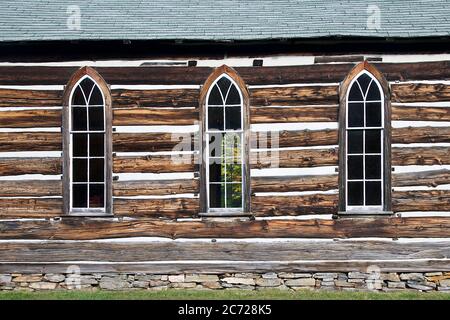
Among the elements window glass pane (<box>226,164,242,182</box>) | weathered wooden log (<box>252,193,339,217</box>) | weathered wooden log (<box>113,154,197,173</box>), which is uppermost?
weathered wooden log (<box>113,154,197,173</box>)

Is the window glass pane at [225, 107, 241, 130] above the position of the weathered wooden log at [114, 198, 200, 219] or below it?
above

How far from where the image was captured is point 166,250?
42.3ft

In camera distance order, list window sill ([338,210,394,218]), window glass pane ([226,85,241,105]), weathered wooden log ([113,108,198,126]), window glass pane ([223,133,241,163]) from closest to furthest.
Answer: window sill ([338,210,394,218]) < weathered wooden log ([113,108,198,126]) < window glass pane ([226,85,241,105]) < window glass pane ([223,133,241,163])

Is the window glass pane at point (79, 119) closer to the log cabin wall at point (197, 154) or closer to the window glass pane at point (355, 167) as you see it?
the log cabin wall at point (197, 154)

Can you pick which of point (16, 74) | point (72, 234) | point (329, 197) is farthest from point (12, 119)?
point (329, 197)

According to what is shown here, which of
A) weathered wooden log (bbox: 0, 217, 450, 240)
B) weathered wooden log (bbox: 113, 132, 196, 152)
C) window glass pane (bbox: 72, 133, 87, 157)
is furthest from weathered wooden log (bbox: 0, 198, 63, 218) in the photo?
weathered wooden log (bbox: 113, 132, 196, 152)

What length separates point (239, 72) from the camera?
1285 cm

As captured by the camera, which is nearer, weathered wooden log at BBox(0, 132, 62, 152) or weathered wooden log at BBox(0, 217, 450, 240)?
weathered wooden log at BBox(0, 217, 450, 240)

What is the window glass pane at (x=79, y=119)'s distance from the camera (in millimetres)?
Answer: 13039

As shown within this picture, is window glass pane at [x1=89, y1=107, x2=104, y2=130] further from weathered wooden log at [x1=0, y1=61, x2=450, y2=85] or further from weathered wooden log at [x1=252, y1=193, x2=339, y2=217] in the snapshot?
weathered wooden log at [x1=252, y1=193, x2=339, y2=217]

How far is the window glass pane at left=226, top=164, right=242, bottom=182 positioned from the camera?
43.0 ft

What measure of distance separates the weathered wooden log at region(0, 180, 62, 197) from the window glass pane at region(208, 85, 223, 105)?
323 centimetres

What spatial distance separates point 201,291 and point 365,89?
4.85m

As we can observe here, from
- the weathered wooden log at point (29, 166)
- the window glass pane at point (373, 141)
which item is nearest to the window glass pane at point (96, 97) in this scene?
the weathered wooden log at point (29, 166)
